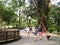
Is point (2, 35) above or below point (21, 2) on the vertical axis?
below

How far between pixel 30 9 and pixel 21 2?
543cm

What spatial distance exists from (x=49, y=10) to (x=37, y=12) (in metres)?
3.00

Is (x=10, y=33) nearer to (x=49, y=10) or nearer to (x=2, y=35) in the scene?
(x=2, y=35)

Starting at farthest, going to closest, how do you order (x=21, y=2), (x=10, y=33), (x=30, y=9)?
(x=21, y=2)
(x=30, y=9)
(x=10, y=33)

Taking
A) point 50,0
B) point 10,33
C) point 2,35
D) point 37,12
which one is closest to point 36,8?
A: point 37,12

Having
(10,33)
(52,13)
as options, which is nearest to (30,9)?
(52,13)

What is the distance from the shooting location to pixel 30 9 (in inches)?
1823

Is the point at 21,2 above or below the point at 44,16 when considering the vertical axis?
above

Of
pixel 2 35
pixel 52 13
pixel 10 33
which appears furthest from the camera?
pixel 52 13

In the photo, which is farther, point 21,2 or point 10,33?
point 21,2

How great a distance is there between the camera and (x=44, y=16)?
41.5 metres

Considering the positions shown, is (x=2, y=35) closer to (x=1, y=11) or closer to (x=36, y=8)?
(x=36, y=8)

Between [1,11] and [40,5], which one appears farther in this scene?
[1,11]

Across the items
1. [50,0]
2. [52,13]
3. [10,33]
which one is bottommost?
[10,33]
